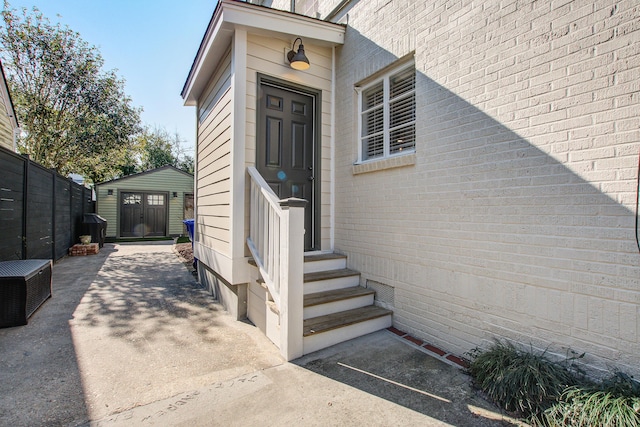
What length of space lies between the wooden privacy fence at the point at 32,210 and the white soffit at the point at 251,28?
3335 millimetres

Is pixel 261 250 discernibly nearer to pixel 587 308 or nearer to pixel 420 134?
pixel 420 134

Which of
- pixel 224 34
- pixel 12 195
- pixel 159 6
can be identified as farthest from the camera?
pixel 159 6

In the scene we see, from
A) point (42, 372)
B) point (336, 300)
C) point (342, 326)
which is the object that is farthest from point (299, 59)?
point (42, 372)

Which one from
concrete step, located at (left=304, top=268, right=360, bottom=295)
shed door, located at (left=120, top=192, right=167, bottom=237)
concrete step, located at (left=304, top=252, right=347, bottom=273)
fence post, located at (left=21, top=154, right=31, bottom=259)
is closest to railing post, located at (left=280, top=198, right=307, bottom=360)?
concrete step, located at (left=304, top=268, right=360, bottom=295)

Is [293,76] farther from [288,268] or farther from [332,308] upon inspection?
[332,308]

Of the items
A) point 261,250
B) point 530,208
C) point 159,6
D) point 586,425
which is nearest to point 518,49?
point 530,208

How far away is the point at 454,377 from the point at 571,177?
1.71 metres

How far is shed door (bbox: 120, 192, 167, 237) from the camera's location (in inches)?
540

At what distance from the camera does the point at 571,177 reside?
2096 millimetres

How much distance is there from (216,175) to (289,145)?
3.78 ft

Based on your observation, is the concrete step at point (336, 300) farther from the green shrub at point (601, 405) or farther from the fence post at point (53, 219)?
the fence post at point (53, 219)

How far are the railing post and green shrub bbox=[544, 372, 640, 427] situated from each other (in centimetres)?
181

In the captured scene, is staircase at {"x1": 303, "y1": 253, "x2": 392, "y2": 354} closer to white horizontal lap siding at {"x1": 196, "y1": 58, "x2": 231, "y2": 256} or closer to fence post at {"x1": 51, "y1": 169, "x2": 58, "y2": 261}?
white horizontal lap siding at {"x1": 196, "y1": 58, "x2": 231, "y2": 256}

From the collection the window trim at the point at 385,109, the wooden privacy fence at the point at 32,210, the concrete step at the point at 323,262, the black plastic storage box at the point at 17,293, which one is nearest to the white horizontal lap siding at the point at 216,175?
the concrete step at the point at 323,262
